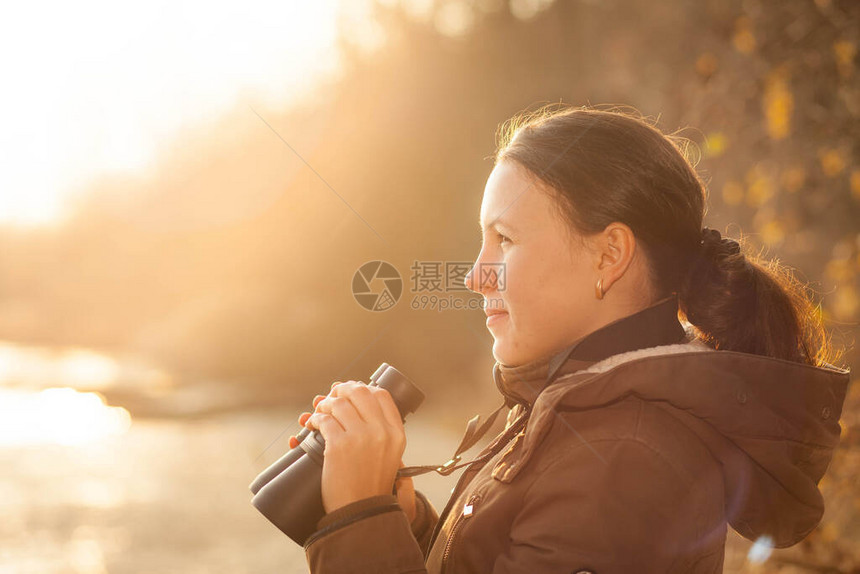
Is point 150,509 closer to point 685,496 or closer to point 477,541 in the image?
point 477,541

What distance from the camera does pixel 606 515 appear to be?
707mm

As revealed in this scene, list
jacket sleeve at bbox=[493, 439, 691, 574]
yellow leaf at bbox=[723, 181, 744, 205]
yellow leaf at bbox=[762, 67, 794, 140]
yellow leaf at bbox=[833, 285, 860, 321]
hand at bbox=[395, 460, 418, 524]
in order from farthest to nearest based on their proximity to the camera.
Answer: yellow leaf at bbox=[723, 181, 744, 205]
yellow leaf at bbox=[762, 67, 794, 140]
yellow leaf at bbox=[833, 285, 860, 321]
hand at bbox=[395, 460, 418, 524]
jacket sleeve at bbox=[493, 439, 691, 574]

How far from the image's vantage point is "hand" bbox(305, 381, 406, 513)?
86cm

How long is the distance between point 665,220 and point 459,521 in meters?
0.48

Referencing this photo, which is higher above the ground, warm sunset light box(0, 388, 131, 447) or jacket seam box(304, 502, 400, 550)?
warm sunset light box(0, 388, 131, 447)

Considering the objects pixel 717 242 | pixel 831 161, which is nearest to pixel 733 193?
pixel 831 161

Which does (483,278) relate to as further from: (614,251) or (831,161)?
(831,161)

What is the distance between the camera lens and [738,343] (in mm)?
895

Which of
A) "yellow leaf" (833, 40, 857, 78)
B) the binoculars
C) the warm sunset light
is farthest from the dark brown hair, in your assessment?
the warm sunset light

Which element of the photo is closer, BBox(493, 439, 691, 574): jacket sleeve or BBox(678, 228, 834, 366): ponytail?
BBox(493, 439, 691, 574): jacket sleeve

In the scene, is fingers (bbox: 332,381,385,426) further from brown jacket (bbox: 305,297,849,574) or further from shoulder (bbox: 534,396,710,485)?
shoulder (bbox: 534,396,710,485)

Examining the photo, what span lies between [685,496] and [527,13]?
3617mm

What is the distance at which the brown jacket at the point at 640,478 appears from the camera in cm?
71

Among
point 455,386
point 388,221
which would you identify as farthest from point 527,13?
point 455,386
